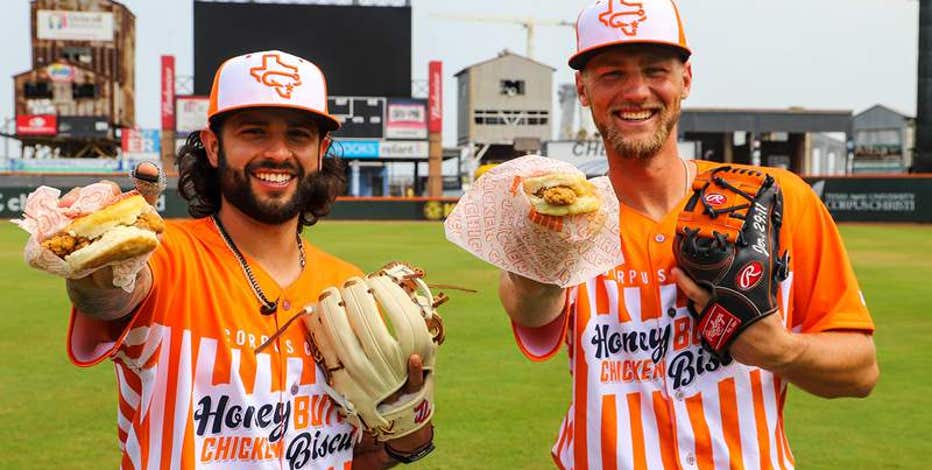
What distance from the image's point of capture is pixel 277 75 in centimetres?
283

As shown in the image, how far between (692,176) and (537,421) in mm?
3646

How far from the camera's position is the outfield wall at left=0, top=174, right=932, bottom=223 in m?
31.0

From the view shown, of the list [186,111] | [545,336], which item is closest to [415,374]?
[545,336]

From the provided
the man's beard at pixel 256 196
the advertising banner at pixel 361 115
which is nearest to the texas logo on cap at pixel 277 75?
the man's beard at pixel 256 196

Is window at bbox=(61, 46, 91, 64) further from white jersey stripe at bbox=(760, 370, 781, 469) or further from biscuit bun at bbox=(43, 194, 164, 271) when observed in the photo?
white jersey stripe at bbox=(760, 370, 781, 469)

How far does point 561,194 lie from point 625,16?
26.6 inches

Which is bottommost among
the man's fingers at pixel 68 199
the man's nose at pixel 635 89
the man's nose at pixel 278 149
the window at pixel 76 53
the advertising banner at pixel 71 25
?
the man's fingers at pixel 68 199

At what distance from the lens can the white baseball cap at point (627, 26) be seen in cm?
256

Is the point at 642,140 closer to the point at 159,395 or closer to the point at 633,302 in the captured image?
the point at 633,302

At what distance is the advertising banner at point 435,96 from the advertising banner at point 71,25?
87.2ft

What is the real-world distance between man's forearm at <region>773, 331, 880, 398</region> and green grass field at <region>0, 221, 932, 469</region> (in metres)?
2.88

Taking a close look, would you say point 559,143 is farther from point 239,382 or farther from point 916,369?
point 239,382

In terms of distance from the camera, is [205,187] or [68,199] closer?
[68,199]

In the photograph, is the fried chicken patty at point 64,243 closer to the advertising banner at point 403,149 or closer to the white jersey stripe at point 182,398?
the white jersey stripe at point 182,398
